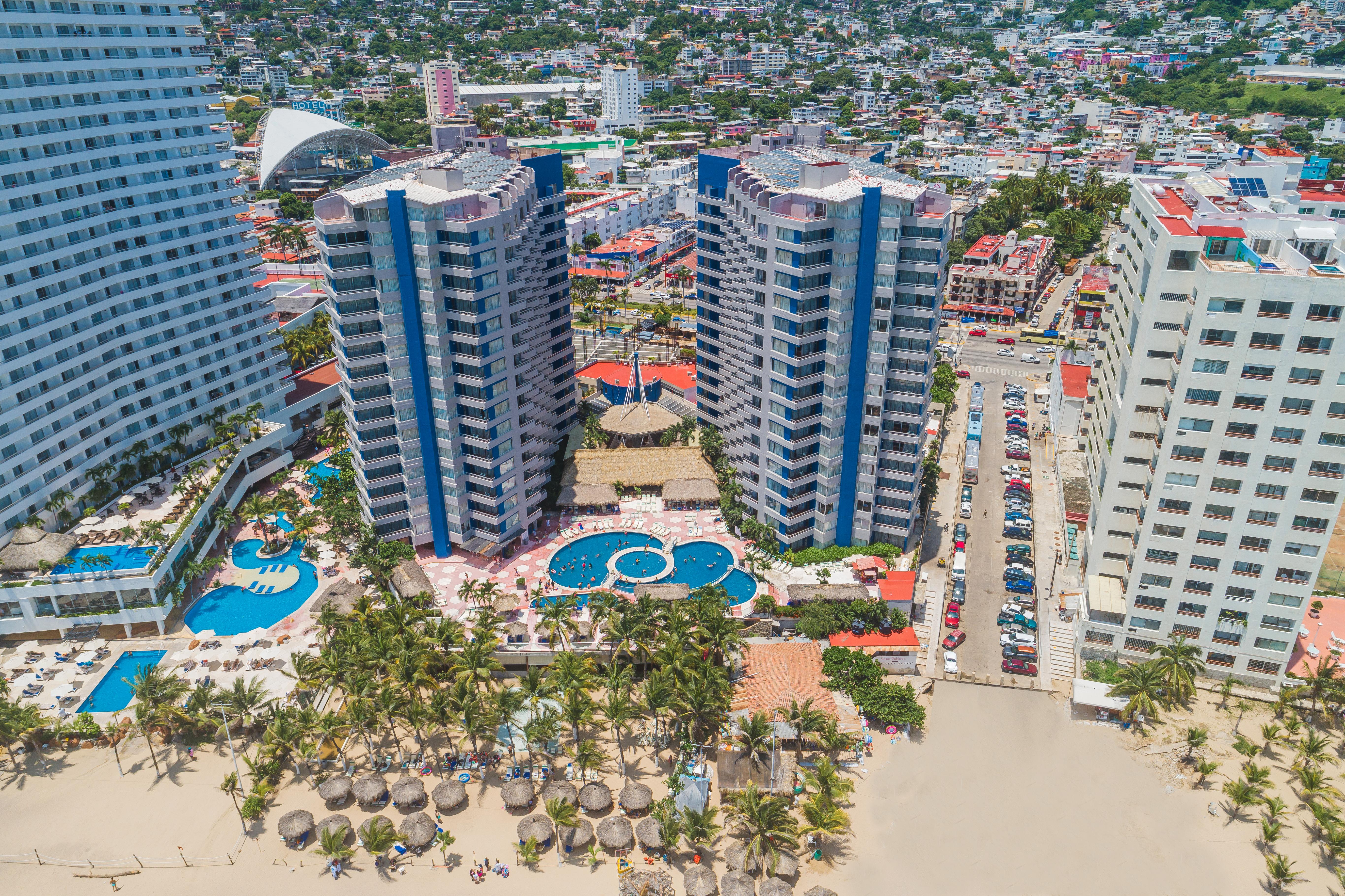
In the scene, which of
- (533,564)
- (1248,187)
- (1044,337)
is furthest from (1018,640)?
(1044,337)

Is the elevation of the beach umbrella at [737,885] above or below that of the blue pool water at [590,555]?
below

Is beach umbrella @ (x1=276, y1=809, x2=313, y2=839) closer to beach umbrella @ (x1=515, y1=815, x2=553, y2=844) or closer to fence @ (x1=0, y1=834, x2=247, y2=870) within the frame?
fence @ (x1=0, y1=834, x2=247, y2=870)

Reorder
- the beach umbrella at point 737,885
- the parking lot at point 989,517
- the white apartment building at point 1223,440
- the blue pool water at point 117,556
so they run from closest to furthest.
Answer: the beach umbrella at point 737,885
the white apartment building at point 1223,440
the blue pool water at point 117,556
the parking lot at point 989,517

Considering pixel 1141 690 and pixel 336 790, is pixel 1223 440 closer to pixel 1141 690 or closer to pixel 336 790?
pixel 1141 690

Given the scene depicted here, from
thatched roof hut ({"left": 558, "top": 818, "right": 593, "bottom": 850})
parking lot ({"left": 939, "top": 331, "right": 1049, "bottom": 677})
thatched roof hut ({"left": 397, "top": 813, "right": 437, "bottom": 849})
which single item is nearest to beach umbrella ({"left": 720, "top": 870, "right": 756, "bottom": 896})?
thatched roof hut ({"left": 558, "top": 818, "right": 593, "bottom": 850})

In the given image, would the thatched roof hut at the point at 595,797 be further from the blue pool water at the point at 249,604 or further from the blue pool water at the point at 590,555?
the blue pool water at the point at 249,604

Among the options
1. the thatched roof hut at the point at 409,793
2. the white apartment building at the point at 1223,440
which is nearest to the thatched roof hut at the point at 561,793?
the thatched roof hut at the point at 409,793

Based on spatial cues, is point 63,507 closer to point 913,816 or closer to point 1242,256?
point 913,816
